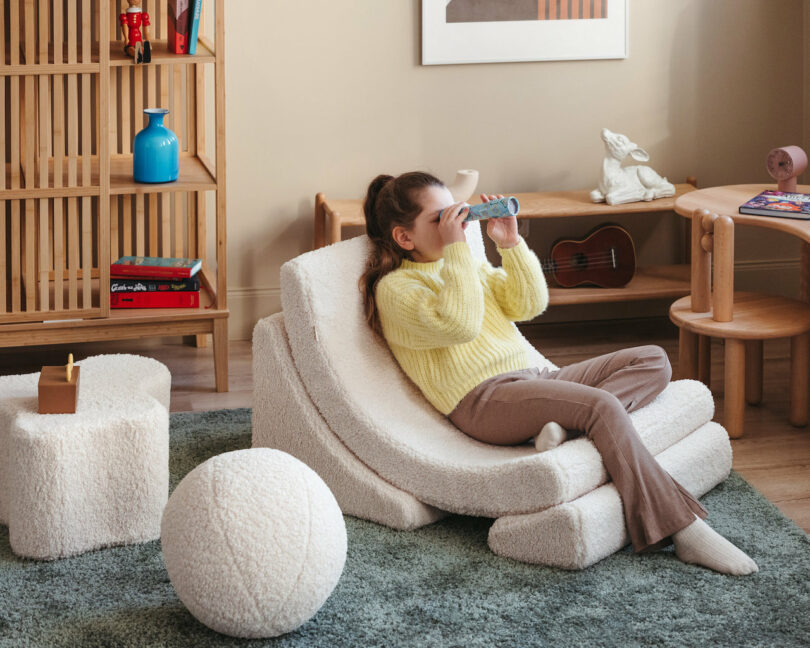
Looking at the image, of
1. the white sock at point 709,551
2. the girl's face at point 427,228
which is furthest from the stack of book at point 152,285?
the white sock at point 709,551

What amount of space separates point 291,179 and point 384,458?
5.52 feet

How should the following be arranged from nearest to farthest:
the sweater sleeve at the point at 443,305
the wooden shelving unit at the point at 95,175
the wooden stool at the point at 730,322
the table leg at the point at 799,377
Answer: the sweater sleeve at the point at 443,305, the wooden stool at the point at 730,322, the table leg at the point at 799,377, the wooden shelving unit at the point at 95,175

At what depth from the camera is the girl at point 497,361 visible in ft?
7.36

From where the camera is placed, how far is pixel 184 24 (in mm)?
3260

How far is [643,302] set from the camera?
421cm

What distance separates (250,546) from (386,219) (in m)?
0.92

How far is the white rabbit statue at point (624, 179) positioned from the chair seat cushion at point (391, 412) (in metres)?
1.30

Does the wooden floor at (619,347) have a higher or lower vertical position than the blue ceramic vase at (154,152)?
lower

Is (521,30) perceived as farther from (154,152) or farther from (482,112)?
(154,152)

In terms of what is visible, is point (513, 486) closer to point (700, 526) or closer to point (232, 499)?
point (700, 526)

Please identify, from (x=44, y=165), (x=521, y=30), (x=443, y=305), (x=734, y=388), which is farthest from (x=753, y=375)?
(x=44, y=165)

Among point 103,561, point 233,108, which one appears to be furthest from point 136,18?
point 103,561

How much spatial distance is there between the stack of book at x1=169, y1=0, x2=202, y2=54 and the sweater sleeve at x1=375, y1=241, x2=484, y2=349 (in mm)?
1220

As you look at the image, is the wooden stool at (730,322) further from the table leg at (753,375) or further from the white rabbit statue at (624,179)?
the white rabbit statue at (624,179)
